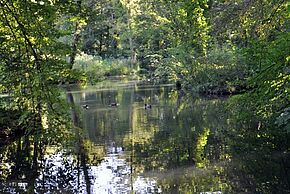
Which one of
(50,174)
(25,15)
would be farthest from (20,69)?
(25,15)

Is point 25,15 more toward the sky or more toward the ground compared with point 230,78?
more toward the sky

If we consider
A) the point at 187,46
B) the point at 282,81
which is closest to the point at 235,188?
the point at 282,81

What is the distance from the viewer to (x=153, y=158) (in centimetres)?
952

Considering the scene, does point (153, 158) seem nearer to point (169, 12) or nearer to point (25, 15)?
point (25, 15)

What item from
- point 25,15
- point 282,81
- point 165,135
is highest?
point 25,15

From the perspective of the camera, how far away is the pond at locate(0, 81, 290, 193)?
7570mm

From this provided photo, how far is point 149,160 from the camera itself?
9.37 m

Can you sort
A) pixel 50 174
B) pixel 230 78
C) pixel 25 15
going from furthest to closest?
pixel 230 78 → pixel 50 174 → pixel 25 15

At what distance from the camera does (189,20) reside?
24.5m

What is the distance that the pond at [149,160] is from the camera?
24.8ft

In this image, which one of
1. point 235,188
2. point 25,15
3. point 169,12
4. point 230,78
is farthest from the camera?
point 169,12

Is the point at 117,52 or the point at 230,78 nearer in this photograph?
the point at 230,78

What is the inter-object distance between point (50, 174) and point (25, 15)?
359 cm

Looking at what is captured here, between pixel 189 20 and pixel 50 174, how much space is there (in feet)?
56.9
